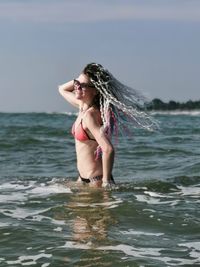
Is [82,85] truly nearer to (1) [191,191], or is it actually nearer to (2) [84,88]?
(2) [84,88]

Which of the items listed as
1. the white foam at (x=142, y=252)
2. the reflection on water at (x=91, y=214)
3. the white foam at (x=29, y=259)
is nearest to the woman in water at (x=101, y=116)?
the reflection on water at (x=91, y=214)

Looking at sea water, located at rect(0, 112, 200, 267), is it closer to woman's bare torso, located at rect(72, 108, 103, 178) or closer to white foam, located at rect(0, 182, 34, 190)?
white foam, located at rect(0, 182, 34, 190)

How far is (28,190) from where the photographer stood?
26.6 ft

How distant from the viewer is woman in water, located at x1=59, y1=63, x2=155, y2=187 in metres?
7.12

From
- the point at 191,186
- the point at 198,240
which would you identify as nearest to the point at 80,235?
the point at 198,240

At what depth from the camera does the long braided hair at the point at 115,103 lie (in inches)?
281

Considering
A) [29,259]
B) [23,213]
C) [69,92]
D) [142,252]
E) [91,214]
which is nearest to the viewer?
[29,259]

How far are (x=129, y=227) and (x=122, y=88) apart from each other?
1915 millimetres

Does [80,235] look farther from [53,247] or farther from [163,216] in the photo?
[163,216]

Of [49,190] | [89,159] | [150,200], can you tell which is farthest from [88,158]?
[150,200]

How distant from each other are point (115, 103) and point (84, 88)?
40cm

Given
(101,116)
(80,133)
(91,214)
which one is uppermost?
(101,116)

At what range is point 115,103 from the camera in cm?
714

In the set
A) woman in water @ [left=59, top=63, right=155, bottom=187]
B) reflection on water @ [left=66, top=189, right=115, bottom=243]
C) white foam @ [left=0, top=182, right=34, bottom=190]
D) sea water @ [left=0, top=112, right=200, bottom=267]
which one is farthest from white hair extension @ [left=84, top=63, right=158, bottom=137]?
white foam @ [left=0, top=182, right=34, bottom=190]
